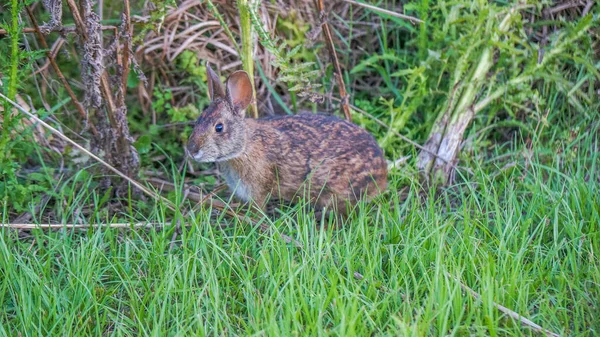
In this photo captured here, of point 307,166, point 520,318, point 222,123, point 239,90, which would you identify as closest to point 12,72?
point 222,123

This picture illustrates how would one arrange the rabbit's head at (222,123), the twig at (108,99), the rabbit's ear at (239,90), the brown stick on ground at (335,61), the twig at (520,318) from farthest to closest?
1. the brown stick on ground at (335,61)
2. the rabbit's ear at (239,90)
3. the rabbit's head at (222,123)
4. the twig at (108,99)
5. the twig at (520,318)

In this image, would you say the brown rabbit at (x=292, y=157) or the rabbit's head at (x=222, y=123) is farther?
the brown rabbit at (x=292, y=157)

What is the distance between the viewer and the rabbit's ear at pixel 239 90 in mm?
4546

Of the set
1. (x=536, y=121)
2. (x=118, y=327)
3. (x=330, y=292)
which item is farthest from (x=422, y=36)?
(x=118, y=327)

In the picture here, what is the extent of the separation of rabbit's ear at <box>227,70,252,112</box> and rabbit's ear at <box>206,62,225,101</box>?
0.06 m

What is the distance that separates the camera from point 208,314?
134 inches

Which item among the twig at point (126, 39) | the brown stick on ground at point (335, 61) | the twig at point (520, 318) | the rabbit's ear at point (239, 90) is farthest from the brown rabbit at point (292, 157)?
the twig at point (520, 318)

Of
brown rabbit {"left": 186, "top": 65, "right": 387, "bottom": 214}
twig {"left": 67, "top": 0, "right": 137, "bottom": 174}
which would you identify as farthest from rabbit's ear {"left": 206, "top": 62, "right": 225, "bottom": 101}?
twig {"left": 67, "top": 0, "right": 137, "bottom": 174}

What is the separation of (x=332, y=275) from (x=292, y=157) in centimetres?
138

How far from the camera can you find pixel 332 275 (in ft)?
11.6

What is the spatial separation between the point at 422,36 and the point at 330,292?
2.78 metres

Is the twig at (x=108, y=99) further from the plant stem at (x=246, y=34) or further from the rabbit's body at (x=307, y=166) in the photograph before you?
the plant stem at (x=246, y=34)

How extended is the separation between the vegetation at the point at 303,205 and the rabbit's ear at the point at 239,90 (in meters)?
0.23

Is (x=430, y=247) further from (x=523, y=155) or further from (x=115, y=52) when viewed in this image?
(x=115, y=52)
